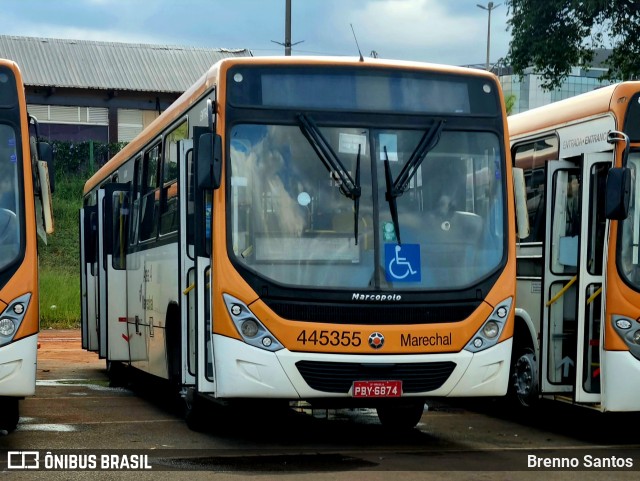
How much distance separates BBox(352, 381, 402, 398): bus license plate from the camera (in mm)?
10062

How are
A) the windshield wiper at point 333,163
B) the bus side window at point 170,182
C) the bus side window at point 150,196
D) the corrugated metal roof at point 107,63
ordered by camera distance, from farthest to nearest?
1. the corrugated metal roof at point 107,63
2. the bus side window at point 150,196
3. the bus side window at point 170,182
4. the windshield wiper at point 333,163

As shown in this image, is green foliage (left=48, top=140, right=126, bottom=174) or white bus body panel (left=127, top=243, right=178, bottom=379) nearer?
white bus body panel (left=127, top=243, right=178, bottom=379)

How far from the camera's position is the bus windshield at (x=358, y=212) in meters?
10.2

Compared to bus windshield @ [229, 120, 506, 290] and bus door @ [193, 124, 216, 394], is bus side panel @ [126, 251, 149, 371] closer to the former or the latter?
bus door @ [193, 124, 216, 394]

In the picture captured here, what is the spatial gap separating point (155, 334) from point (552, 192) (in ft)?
14.7

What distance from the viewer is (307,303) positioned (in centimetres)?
1009

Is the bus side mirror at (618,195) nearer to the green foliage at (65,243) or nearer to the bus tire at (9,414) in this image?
the bus tire at (9,414)

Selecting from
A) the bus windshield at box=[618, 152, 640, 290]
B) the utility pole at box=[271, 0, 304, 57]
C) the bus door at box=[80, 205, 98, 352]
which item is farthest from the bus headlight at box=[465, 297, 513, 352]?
the utility pole at box=[271, 0, 304, 57]

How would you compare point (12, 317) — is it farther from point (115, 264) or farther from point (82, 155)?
point (82, 155)

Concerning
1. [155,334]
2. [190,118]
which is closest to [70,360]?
[155,334]

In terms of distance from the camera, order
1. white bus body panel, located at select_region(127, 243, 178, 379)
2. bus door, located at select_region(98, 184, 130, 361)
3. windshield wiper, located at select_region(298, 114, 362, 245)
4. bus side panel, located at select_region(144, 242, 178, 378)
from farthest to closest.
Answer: bus door, located at select_region(98, 184, 130, 361)
white bus body panel, located at select_region(127, 243, 178, 379)
bus side panel, located at select_region(144, 242, 178, 378)
windshield wiper, located at select_region(298, 114, 362, 245)

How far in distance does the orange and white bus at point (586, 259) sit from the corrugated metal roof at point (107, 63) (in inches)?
1462

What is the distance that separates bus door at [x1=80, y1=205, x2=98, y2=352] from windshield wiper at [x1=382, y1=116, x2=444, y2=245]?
26.3 feet

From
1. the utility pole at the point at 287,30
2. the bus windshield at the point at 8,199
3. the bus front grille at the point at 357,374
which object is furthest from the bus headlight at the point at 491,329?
the utility pole at the point at 287,30
